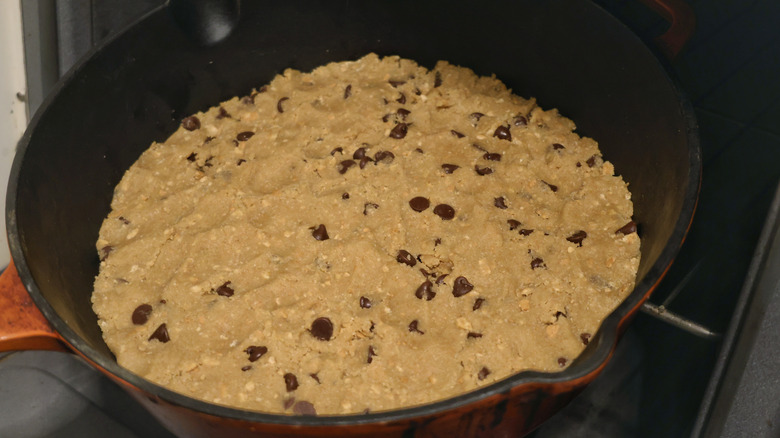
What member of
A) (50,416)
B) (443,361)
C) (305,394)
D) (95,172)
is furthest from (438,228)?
(50,416)

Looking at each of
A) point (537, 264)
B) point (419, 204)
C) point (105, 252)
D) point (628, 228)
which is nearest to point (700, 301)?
point (628, 228)

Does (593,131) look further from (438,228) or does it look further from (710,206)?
(438,228)

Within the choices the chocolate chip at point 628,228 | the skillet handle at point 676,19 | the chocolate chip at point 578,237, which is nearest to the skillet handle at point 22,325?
the chocolate chip at point 578,237

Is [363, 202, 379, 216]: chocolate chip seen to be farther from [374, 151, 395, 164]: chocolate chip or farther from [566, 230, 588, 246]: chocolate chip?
[566, 230, 588, 246]: chocolate chip

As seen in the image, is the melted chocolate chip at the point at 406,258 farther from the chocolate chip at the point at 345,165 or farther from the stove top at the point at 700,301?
the stove top at the point at 700,301

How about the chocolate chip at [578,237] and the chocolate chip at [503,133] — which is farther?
the chocolate chip at [503,133]

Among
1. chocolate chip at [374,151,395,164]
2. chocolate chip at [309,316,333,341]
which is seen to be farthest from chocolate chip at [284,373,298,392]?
chocolate chip at [374,151,395,164]
